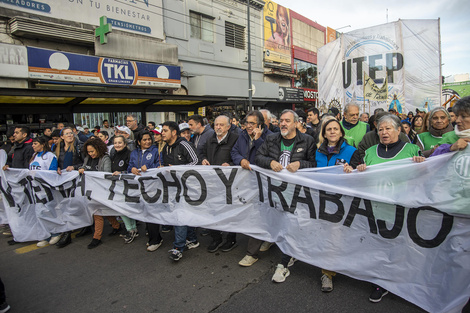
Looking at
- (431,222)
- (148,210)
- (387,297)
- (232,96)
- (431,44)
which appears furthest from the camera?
(232,96)

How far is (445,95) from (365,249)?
2218cm

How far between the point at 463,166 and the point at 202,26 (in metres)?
18.5

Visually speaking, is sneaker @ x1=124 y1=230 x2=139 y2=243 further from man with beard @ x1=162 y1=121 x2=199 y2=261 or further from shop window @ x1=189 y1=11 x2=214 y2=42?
shop window @ x1=189 y1=11 x2=214 y2=42

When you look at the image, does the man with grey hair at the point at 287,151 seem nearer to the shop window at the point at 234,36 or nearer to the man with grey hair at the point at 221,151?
the man with grey hair at the point at 221,151

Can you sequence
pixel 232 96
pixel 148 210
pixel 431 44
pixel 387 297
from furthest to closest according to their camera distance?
pixel 232 96 < pixel 431 44 < pixel 148 210 < pixel 387 297

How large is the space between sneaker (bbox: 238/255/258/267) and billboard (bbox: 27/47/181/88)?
11615mm

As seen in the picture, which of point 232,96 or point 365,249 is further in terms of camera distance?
point 232,96

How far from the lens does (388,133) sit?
3195 mm

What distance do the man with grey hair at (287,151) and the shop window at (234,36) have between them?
18175 mm

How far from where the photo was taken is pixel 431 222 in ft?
9.23

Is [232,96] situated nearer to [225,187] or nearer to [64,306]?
[225,187]

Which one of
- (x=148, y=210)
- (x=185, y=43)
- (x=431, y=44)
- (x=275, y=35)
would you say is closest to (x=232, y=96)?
(x=185, y=43)

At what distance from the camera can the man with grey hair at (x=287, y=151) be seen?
11.9ft

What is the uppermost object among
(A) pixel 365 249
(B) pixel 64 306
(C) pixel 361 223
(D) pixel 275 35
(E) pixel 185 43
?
(D) pixel 275 35
